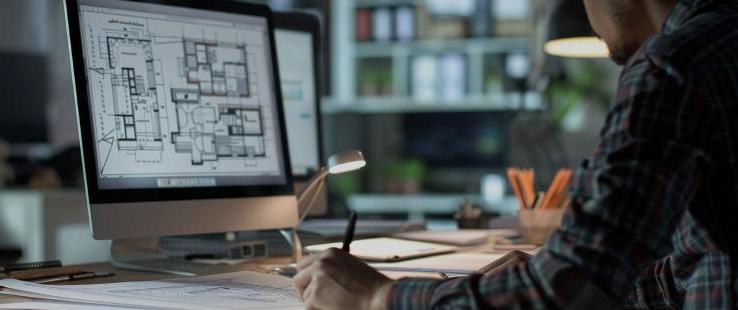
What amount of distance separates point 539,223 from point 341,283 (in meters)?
0.91

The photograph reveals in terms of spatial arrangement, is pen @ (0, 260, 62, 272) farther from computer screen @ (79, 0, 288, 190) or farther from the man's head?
the man's head

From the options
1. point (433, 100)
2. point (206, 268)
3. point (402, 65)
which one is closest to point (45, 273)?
point (206, 268)

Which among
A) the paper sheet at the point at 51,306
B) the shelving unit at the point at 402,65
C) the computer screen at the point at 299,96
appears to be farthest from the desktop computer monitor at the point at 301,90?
the shelving unit at the point at 402,65

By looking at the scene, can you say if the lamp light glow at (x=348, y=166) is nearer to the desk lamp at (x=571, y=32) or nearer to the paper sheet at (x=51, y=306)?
the paper sheet at (x=51, y=306)

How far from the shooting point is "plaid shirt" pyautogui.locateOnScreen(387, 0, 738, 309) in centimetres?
83

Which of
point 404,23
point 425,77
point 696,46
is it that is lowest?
point 425,77

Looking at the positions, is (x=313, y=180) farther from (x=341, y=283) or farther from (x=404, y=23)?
(x=404, y=23)

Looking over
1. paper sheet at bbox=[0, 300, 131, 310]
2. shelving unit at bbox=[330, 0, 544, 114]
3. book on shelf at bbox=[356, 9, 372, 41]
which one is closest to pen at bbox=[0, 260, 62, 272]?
paper sheet at bbox=[0, 300, 131, 310]

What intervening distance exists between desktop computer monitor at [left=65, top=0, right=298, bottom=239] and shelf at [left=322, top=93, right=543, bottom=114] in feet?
13.9

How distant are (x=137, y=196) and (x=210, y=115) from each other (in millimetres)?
199

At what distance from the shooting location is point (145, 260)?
1.67 meters

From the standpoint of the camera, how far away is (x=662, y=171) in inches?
32.5

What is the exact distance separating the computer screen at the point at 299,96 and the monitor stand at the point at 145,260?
420 millimetres

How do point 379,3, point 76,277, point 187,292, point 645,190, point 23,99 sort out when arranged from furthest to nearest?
1. point 379,3
2. point 23,99
3. point 76,277
4. point 187,292
5. point 645,190
